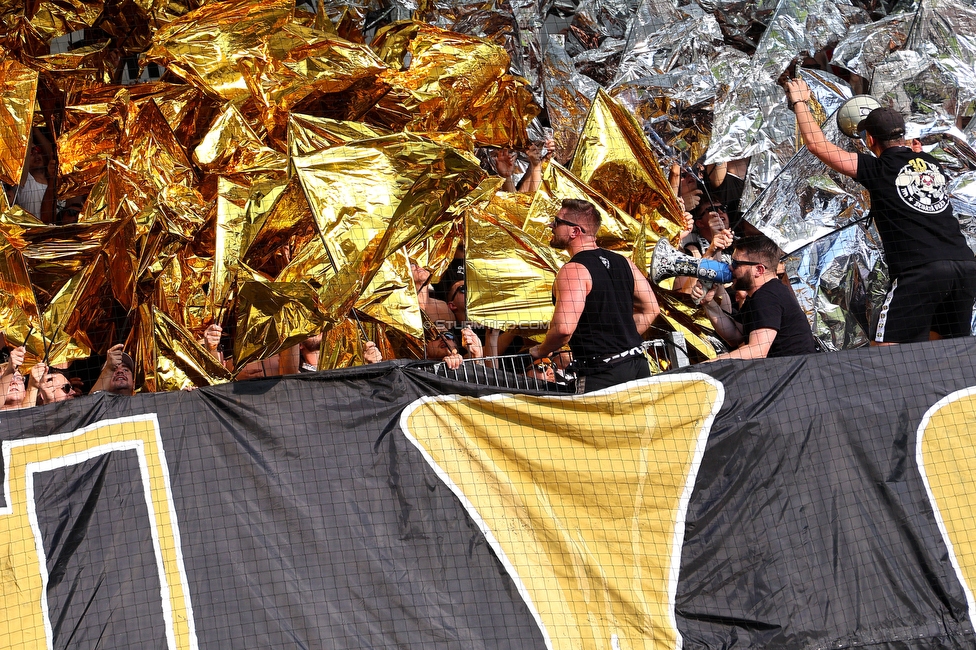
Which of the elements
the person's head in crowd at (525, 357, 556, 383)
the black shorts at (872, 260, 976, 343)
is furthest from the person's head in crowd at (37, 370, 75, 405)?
the black shorts at (872, 260, 976, 343)

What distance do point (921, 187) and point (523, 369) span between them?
1954 mm

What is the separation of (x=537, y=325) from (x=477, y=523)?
1137 mm


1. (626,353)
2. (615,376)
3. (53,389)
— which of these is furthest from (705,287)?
(53,389)

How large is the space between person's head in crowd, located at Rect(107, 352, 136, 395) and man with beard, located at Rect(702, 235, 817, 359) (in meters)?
2.58

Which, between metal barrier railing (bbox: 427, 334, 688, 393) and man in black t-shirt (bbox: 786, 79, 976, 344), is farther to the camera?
man in black t-shirt (bbox: 786, 79, 976, 344)

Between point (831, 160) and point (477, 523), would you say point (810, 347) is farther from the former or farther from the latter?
point (477, 523)

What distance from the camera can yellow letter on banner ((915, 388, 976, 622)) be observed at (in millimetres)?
4191

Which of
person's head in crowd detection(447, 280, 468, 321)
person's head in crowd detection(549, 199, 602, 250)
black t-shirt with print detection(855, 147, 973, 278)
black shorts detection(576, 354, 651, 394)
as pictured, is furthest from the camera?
person's head in crowd detection(447, 280, 468, 321)

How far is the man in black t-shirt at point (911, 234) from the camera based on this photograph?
468cm

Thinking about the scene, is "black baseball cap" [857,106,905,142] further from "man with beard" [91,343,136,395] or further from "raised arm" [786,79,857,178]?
"man with beard" [91,343,136,395]

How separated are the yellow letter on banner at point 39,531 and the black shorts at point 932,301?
312cm

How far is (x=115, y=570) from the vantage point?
3822mm

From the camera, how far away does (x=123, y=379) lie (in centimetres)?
466

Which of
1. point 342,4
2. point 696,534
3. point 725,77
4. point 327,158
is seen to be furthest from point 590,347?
point 342,4
